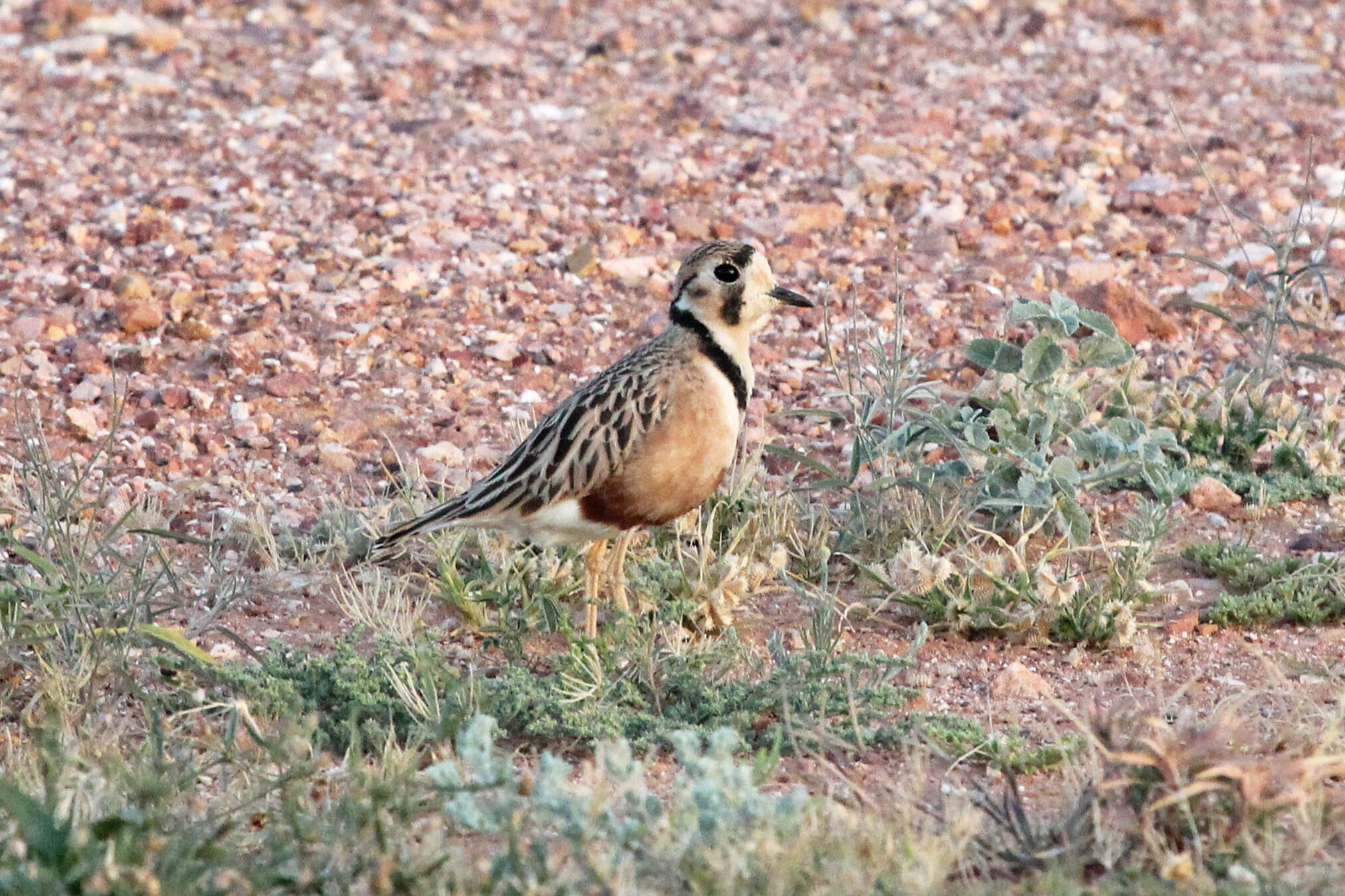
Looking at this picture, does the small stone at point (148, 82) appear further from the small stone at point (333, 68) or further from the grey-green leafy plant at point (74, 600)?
the grey-green leafy plant at point (74, 600)

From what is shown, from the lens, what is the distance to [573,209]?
8703 millimetres

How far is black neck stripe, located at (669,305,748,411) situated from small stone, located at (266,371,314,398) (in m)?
2.21

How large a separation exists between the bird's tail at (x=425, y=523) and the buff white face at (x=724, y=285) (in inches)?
36.9

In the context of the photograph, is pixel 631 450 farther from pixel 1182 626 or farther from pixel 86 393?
pixel 86 393

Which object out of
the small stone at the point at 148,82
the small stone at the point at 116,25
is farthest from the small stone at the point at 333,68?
the small stone at the point at 116,25

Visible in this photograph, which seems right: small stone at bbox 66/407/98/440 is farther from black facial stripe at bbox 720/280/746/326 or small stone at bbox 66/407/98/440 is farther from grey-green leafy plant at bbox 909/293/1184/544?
grey-green leafy plant at bbox 909/293/1184/544

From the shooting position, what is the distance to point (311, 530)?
6055mm

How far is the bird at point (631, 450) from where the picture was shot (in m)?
5.18

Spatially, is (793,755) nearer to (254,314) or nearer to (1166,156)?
(254,314)

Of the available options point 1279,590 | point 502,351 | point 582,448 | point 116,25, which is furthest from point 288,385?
point 116,25

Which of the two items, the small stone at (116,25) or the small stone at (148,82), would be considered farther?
the small stone at (116,25)

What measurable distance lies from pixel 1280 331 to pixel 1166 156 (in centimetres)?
217

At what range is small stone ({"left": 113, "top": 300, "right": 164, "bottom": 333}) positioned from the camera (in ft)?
24.6

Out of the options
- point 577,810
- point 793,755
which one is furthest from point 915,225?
point 577,810
